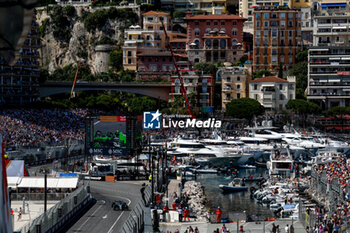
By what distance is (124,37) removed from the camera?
600 ft

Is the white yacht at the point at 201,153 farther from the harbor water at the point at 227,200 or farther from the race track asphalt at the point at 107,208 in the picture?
the race track asphalt at the point at 107,208

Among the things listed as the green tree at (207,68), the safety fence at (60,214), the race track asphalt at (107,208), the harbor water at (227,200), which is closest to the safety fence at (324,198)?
the harbor water at (227,200)

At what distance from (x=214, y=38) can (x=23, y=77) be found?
54.7 meters

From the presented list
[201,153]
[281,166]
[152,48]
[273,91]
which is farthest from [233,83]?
[281,166]

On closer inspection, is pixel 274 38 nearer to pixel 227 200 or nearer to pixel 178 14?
pixel 178 14

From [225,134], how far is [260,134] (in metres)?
6.71

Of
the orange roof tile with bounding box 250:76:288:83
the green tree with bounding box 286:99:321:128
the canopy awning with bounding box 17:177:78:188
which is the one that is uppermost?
the orange roof tile with bounding box 250:76:288:83

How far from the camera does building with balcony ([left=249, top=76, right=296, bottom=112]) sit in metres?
151

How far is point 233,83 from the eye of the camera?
15512 cm

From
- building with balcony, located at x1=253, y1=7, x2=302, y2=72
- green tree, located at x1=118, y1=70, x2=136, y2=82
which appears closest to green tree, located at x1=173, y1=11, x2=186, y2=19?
green tree, located at x1=118, y1=70, x2=136, y2=82

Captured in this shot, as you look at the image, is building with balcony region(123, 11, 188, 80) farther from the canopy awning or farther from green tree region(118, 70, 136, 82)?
the canopy awning

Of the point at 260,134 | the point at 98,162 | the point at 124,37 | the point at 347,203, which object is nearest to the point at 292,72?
the point at 260,134

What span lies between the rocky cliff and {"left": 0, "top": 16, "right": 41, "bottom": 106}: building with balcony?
47.0 m

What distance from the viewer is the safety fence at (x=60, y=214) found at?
3747 centimetres
